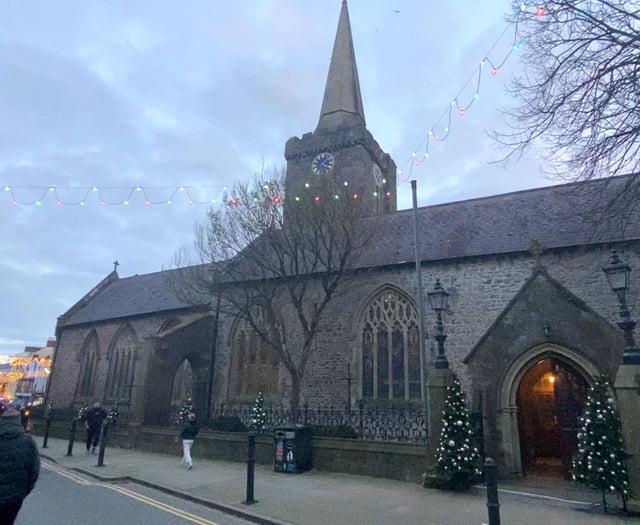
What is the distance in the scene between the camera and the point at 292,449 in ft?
38.4

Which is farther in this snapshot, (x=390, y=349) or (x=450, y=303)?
(x=390, y=349)

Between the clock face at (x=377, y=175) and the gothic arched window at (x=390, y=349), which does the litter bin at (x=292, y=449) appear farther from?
the clock face at (x=377, y=175)

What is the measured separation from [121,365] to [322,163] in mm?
17099

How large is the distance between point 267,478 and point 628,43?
37.5 feet

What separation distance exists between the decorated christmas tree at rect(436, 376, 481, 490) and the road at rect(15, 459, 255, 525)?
4.46 m

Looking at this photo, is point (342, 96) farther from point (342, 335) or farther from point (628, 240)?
point (628, 240)

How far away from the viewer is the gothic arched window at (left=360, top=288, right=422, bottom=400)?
16.1m

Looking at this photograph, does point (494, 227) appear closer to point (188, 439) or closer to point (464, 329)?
point (464, 329)

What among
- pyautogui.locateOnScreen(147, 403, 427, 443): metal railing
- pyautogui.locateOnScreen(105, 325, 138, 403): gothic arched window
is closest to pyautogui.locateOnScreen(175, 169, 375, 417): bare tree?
pyautogui.locateOnScreen(147, 403, 427, 443): metal railing

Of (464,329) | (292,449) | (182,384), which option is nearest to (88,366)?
(182,384)

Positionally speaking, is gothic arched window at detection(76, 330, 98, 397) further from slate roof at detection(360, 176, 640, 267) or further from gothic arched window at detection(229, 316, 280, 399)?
slate roof at detection(360, 176, 640, 267)

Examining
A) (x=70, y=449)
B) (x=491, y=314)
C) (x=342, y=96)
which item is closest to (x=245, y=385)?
Answer: (x=70, y=449)

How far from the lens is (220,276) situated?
17094 millimetres

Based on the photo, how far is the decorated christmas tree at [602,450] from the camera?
7988mm
